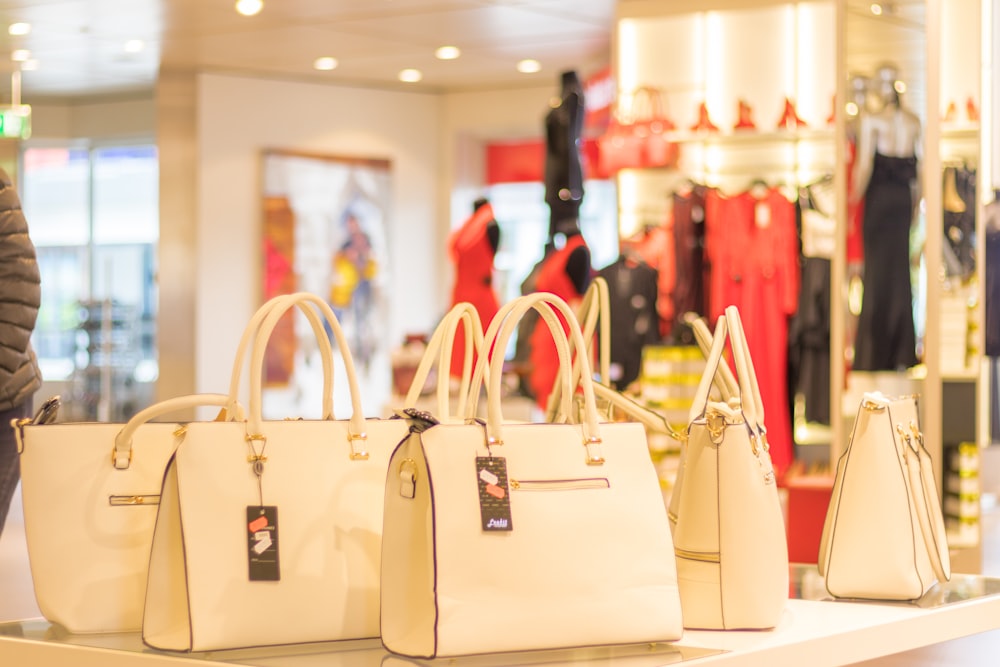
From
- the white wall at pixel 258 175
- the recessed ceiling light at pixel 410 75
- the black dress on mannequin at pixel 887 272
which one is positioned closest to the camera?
the black dress on mannequin at pixel 887 272

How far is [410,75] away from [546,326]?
4878 mm

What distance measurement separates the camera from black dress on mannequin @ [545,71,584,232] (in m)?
6.48

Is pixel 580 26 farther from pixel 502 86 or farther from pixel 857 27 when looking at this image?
pixel 857 27

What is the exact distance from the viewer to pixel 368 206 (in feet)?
36.2

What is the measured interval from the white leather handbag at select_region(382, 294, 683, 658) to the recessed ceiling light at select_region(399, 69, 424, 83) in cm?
885

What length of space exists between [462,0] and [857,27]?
319cm

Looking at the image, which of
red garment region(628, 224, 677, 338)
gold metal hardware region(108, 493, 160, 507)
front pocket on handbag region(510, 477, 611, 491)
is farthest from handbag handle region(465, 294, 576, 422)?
red garment region(628, 224, 677, 338)

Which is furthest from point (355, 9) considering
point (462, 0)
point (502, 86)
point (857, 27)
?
point (857, 27)

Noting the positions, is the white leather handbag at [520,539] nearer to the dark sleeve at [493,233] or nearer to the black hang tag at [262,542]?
the black hang tag at [262,542]

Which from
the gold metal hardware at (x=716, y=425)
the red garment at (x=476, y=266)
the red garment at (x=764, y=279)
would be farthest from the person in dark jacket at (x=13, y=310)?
the red garment at (x=764, y=279)

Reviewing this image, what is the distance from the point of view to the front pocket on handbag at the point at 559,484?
172cm

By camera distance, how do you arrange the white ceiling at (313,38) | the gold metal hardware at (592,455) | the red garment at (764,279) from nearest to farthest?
the gold metal hardware at (592,455) < the red garment at (764,279) < the white ceiling at (313,38)

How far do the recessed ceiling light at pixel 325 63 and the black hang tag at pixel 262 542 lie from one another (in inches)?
332

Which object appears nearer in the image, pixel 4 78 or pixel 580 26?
pixel 580 26
